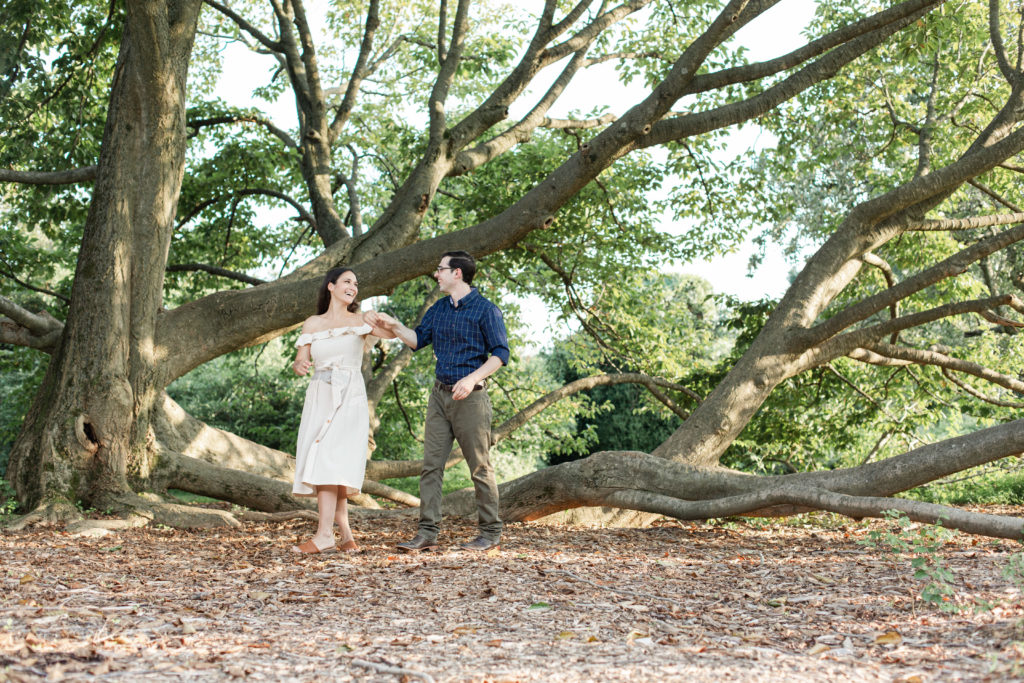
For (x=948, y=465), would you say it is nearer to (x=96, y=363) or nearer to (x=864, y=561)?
(x=864, y=561)

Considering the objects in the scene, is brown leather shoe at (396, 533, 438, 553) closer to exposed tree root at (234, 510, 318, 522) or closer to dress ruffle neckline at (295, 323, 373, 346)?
dress ruffle neckline at (295, 323, 373, 346)

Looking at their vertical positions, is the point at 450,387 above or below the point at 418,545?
above

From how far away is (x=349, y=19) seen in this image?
640 inches

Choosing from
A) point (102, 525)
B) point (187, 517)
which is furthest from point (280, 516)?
point (102, 525)

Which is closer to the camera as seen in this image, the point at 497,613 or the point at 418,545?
the point at 497,613

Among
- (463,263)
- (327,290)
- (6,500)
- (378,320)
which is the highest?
(463,263)

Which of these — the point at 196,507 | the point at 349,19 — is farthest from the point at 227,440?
the point at 349,19

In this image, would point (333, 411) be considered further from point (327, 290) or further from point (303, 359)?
point (327, 290)

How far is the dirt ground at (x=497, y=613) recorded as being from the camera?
124 inches

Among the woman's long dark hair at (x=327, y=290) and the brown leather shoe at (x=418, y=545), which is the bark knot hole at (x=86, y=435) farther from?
the brown leather shoe at (x=418, y=545)

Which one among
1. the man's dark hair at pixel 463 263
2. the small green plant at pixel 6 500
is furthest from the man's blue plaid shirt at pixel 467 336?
the small green plant at pixel 6 500

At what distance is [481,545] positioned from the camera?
5695mm

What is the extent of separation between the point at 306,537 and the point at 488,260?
562cm

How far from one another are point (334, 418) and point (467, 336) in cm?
103
